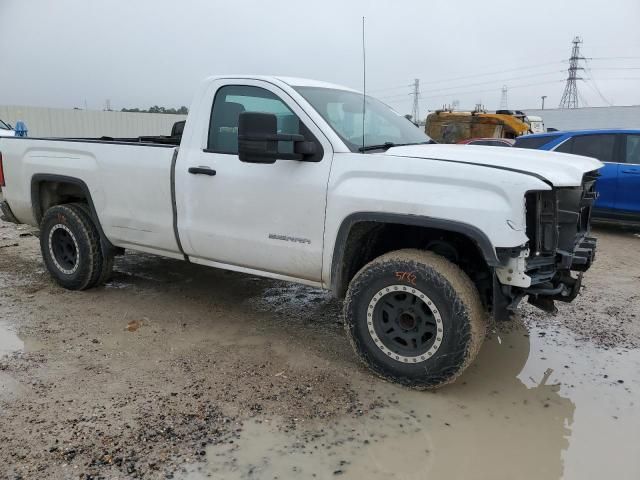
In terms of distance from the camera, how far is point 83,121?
844 inches

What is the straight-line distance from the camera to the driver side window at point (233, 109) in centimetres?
405

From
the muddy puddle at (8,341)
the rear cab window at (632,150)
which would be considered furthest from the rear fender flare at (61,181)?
the rear cab window at (632,150)

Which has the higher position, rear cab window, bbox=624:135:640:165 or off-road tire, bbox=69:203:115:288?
rear cab window, bbox=624:135:640:165

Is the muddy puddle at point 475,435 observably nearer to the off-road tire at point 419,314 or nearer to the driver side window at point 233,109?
the off-road tire at point 419,314

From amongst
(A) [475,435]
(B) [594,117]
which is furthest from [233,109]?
(B) [594,117]

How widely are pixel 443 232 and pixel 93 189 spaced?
3.16 metres

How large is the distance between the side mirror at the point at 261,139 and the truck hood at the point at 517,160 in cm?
63

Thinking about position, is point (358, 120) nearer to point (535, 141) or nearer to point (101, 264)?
point (101, 264)

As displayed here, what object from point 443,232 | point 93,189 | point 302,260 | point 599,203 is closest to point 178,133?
point 93,189

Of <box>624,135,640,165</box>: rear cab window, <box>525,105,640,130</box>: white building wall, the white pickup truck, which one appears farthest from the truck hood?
<box>525,105,640,130</box>: white building wall

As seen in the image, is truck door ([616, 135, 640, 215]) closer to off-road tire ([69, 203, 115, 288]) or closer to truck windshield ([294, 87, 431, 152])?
truck windshield ([294, 87, 431, 152])

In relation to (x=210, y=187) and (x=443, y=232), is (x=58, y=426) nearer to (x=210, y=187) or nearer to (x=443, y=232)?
(x=210, y=187)

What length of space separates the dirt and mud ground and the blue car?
360 cm

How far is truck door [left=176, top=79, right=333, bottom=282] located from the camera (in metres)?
3.75
